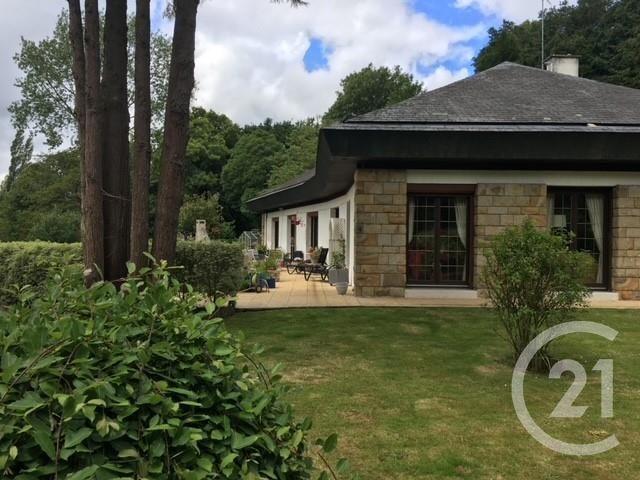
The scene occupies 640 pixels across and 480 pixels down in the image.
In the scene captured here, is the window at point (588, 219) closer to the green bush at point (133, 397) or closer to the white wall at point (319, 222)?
the white wall at point (319, 222)

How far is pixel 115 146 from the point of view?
564 cm

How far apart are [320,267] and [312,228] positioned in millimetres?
5774

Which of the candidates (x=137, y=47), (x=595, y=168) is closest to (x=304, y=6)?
(x=137, y=47)

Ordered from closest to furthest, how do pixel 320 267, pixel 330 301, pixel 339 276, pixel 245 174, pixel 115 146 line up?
1. pixel 115 146
2. pixel 330 301
3. pixel 339 276
4. pixel 320 267
5. pixel 245 174

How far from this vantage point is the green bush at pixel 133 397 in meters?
1.24

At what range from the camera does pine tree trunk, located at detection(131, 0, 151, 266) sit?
18.3 ft

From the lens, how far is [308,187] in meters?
17.2

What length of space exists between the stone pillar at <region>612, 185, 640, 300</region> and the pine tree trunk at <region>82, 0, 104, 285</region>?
381 inches

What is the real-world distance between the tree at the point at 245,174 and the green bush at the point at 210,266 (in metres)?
33.5

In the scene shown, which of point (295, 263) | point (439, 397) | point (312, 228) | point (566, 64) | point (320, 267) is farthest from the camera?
point (312, 228)

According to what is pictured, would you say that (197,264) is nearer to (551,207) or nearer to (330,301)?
(330,301)

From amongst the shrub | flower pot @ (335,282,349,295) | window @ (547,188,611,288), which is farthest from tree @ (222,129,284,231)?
the shrub

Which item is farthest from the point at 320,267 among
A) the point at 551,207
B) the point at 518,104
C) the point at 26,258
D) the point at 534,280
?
the point at 534,280

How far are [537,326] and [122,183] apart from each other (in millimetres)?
4512
